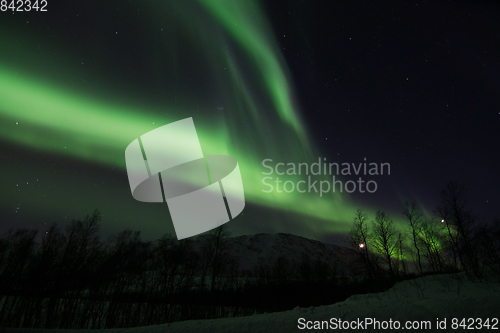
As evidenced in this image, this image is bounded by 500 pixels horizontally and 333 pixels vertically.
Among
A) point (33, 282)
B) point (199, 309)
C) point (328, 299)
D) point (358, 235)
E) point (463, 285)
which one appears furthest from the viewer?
point (358, 235)

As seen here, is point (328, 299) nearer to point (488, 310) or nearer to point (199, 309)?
point (199, 309)

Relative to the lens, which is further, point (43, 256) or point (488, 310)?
point (43, 256)

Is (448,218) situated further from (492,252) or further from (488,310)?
(488,310)

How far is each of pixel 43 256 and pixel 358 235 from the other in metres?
43.5

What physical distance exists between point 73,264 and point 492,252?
38270 mm

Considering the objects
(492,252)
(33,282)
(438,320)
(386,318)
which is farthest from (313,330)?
(33,282)

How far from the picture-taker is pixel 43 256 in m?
24.9

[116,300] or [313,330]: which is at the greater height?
[313,330]

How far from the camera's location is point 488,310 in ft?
22.3

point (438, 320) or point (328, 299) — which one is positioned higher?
point (438, 320)

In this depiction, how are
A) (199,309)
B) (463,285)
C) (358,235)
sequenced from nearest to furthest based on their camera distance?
(463,285) → (199,309) → (358,235)

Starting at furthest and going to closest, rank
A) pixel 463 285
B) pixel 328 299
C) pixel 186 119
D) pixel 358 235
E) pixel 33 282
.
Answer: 1. pixel 358 235
2. pixel 328 299
3. pixel 33 282
4. pixel 186 119
5. pixel 463 285

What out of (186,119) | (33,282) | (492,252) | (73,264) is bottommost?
(33,282)

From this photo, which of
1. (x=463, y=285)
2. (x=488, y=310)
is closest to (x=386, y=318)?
(x=488, y=310)
